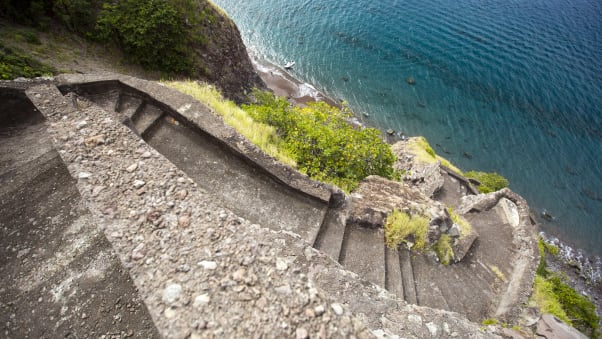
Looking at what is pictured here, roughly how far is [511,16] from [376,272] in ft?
189

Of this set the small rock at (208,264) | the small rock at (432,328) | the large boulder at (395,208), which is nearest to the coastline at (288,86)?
the large boulder at (395,208)

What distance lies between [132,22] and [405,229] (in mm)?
15669

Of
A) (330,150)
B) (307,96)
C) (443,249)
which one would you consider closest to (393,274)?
(443,249)

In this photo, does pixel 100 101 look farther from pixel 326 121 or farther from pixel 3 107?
pixel 326 121

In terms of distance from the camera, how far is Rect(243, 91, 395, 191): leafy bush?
8.48 metres

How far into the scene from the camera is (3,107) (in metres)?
6.13

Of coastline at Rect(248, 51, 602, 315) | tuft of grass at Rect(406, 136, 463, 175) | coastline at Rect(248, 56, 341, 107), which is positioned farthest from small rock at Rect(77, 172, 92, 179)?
coastline at Rect(248, 56, 341, 107)

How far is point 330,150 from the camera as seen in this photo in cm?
858

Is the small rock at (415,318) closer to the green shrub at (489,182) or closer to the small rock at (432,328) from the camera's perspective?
the small rock at (432,328)

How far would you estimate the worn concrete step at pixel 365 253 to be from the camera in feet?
21.2

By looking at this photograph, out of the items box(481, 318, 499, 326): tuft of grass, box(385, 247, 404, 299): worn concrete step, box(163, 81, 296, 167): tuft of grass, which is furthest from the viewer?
box(163, 81, 296, 167): tuft of grass

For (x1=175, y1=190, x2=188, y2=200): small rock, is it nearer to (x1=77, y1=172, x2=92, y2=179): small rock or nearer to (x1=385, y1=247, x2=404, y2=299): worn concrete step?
(x1=77, y1=172, x2=92, y2=179): small rock

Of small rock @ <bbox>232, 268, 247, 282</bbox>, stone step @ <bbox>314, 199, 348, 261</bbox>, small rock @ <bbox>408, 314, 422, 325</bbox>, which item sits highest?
small rock @ <bbox>232, 268, 247, 282</bbox>

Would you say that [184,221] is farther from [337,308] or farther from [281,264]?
[337,308]
